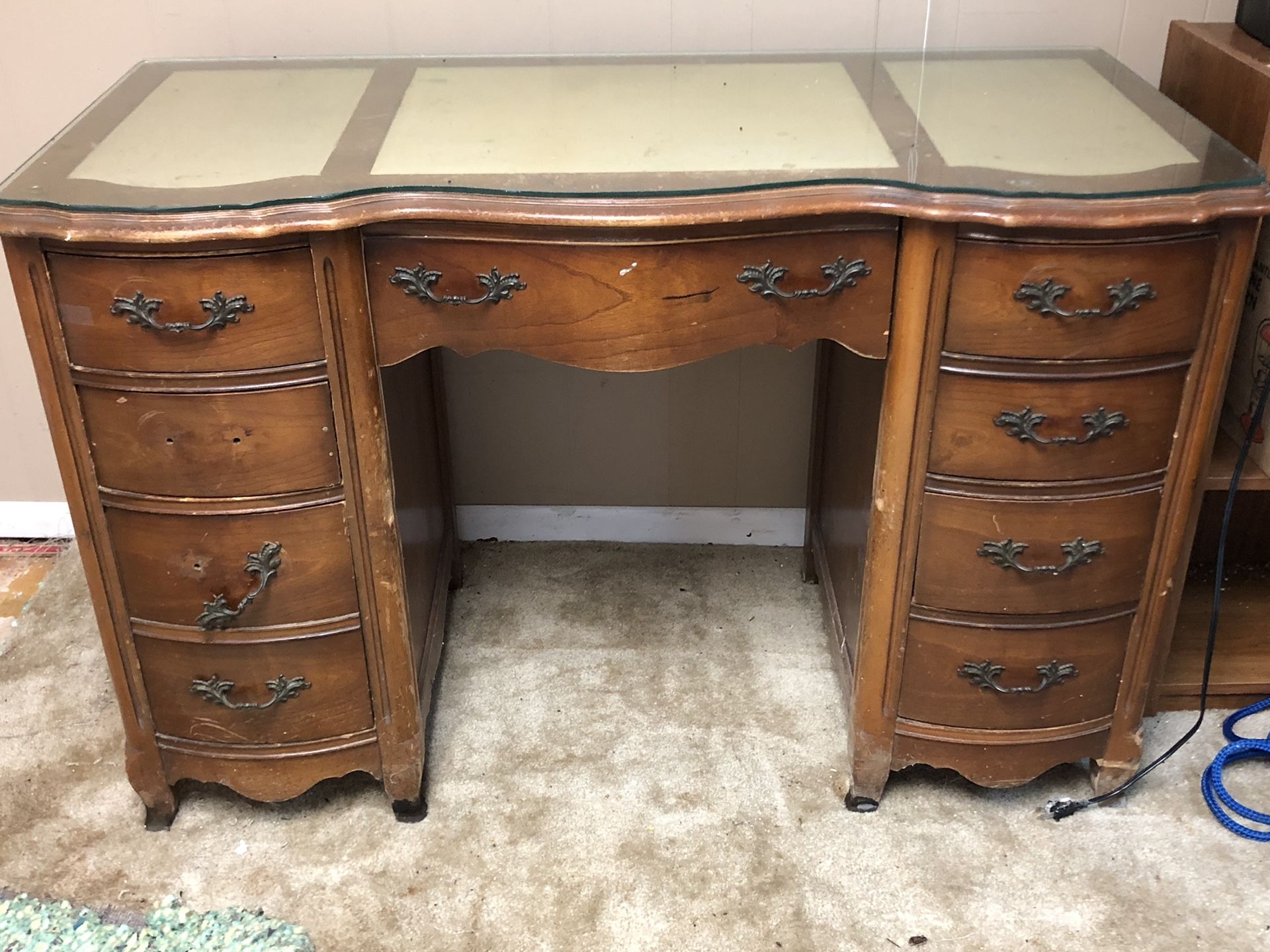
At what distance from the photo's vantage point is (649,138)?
4.23 ft

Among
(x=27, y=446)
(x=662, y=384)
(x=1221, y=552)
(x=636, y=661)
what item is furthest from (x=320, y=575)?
(x=1221, y=552)

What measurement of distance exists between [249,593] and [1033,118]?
1.09 meters

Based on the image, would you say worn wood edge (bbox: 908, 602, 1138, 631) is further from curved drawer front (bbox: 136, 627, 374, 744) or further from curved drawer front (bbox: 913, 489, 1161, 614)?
curved drawer front (bbox: 136, 627, 374, 744)

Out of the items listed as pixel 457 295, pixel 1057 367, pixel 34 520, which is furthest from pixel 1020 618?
pixel 34 520

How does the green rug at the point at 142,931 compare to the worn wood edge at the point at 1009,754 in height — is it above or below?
below

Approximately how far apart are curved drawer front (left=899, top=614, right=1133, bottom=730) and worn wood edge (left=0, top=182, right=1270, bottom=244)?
0.52 m

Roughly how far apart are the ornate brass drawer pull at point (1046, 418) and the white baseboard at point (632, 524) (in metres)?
0.80

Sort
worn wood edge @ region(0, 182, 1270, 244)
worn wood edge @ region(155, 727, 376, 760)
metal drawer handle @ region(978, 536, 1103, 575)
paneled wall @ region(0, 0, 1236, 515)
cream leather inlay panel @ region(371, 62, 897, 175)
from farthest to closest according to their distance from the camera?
1. paneled wall @ region(0, 0, 1236, 515)
2. worn wood edge @ region(155, 727, 376, 760)
3. metal drawer handle @ region(978, 536, 1103, 575)
4. cream leather inlay panel @ region(371, 62, 897, 175)
5. worn wood edge @ region(0, 182, 1270, 244)

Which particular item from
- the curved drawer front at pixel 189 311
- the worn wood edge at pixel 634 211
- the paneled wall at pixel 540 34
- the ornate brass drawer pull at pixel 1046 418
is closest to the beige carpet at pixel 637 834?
the paneled wall at pixel 540 34

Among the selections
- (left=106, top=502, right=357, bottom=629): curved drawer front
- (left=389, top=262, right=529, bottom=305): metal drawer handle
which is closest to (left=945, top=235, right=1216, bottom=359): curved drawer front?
(left=389, top=262, right=529, bottom=305): metal drawer handle

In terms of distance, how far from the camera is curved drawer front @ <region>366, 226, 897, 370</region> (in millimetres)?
1191

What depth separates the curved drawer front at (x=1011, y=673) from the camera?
1.40 metres

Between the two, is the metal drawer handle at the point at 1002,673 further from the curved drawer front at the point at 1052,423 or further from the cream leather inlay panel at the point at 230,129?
the cream leather inlay panel at the point at 230,129

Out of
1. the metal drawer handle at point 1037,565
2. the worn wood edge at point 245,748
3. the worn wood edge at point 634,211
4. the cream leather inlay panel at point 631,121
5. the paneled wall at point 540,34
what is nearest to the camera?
the worn wood edge at point 634,211
